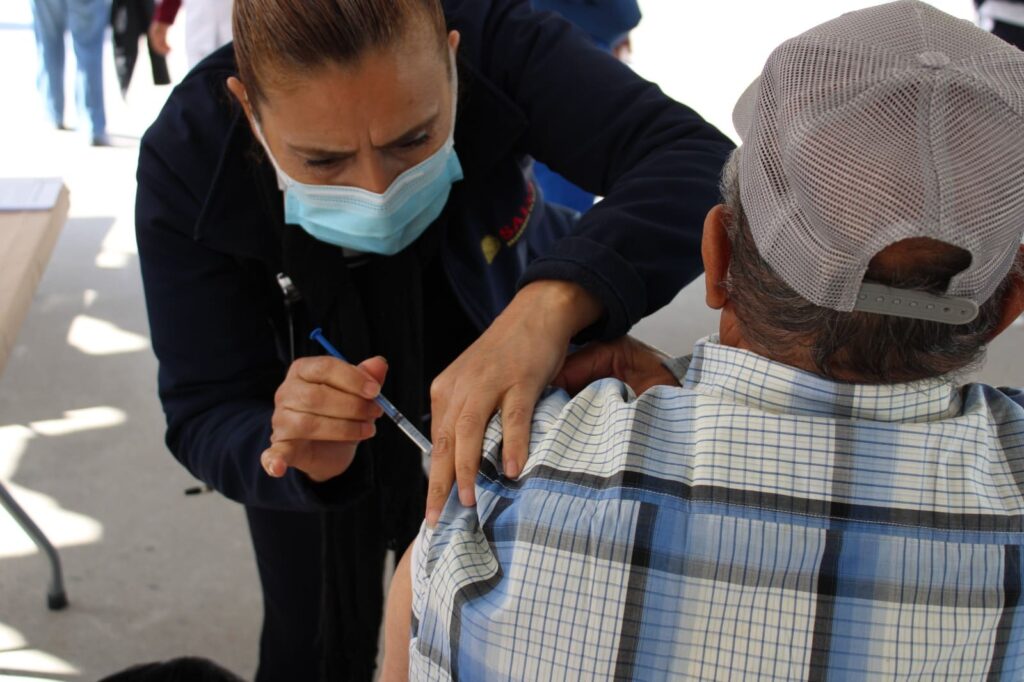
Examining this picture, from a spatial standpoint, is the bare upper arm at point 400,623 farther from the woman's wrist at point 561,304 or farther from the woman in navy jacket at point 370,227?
the woman's wrist at point 561,304

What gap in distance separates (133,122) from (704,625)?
5.21 meters

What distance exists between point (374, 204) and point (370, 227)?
46 mm

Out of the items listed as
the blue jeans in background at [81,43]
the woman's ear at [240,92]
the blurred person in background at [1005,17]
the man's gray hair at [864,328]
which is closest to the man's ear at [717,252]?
the man's gray hair at [864,328]

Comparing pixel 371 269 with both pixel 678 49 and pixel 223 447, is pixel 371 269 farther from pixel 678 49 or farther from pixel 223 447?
pixel 678 49

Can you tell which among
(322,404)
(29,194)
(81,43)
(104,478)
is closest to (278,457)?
(322,404)

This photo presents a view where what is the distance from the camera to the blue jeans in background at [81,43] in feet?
16.0

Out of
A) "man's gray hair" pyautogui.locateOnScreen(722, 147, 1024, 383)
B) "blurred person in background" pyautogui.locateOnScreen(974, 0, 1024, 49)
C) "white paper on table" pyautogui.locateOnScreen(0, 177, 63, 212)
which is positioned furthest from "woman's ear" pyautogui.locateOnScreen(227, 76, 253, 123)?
"blurred person in background" pyautogui.locateOnScreen(974, 0, 1024, 49)

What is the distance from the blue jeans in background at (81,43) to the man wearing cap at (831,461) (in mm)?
4761

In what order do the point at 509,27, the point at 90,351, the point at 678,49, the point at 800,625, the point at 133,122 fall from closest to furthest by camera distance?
the point at 800,625, the point at 509,27, the point at 90,351, the point at 133,122, the point at 678,49

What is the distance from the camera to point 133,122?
5.29 m

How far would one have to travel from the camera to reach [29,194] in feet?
7.06

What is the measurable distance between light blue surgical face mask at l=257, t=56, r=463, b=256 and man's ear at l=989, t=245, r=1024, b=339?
27.5 inches

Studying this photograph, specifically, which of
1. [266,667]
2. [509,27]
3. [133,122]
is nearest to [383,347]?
[509,27]

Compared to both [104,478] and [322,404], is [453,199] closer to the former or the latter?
[322,404]
